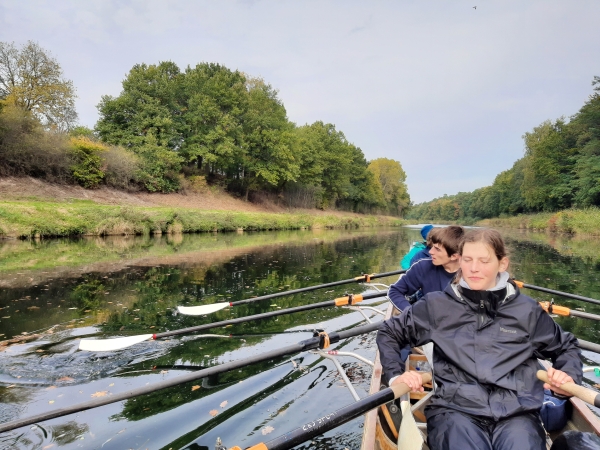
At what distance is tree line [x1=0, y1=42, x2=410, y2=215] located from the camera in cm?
2512

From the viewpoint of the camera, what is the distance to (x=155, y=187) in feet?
102

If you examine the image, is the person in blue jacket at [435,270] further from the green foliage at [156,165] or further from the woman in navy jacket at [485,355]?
the green foliage at [156,165]

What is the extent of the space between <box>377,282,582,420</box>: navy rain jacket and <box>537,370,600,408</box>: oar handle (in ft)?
0.14

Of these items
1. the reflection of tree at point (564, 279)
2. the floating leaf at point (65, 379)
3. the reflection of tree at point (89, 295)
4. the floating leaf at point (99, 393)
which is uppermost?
the reflection of tree at point (89, 295)

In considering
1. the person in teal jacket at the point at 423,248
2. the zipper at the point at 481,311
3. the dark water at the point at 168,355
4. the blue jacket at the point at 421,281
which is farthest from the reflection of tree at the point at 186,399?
the zipper at the point at 481,311

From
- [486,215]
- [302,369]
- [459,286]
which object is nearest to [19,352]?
[302,369]

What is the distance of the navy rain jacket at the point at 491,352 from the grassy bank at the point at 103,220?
63.6ft

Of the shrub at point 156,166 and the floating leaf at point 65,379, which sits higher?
the shrub at point 156,166

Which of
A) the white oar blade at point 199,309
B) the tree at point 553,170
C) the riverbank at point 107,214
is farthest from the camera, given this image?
the tree at point 553,170

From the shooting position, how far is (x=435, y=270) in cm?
371

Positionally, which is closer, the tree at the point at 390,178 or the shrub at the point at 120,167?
the shrub at the point at 120,167

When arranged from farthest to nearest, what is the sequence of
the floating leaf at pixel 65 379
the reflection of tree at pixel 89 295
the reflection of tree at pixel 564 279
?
the reflection of tree at pixel 89 295
the reflection of tree at pixel 564 279
the floating leaf at pixel 65 379

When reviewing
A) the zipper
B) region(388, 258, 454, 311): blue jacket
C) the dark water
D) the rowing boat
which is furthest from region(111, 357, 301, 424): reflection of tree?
the zipper

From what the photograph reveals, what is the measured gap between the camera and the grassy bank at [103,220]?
53.7ft
